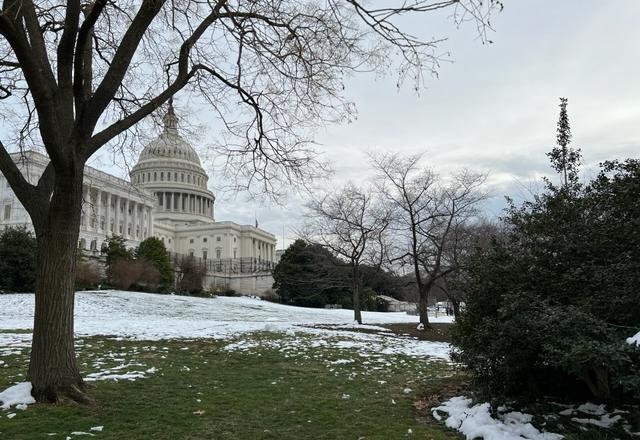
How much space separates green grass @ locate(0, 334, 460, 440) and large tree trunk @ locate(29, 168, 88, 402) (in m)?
0.40

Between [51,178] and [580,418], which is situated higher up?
[51,178]

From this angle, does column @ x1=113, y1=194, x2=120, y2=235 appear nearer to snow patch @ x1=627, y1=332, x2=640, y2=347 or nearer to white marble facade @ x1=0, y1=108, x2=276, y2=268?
white marble facade @ x1=0, y1=108, x2=276, y2=268

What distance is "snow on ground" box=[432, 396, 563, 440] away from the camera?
18.2 feet

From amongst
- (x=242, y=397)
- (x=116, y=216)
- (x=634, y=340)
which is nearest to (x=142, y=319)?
(x=242, y=397)

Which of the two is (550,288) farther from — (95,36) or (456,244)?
(456,244)

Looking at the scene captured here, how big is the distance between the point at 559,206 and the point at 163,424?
5.69 metres

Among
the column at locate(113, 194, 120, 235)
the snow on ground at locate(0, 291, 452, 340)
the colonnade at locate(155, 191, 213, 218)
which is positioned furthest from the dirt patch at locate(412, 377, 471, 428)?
the colonnade at locate(155, 191, 213, 218)

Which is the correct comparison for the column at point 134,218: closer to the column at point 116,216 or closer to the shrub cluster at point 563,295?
the column at point 116,216

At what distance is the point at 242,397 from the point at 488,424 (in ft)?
11.6

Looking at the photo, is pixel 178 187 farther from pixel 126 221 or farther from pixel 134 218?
pixel 126 221

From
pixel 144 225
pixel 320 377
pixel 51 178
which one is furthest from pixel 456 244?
pixel 144 225

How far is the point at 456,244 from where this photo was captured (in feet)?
82.4

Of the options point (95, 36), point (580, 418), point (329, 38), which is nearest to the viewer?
point (580, 418)

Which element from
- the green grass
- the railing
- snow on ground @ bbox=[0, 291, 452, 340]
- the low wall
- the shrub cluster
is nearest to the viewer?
the shrub cluster
